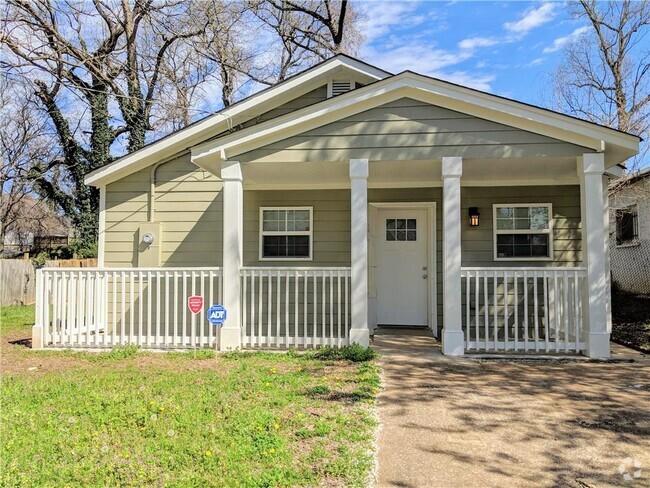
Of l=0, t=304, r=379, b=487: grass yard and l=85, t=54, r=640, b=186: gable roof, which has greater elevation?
l=85, t=54, r=640, b=186: gable roof

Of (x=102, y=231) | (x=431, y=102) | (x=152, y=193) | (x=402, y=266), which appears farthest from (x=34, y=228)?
(x=431, y=102)

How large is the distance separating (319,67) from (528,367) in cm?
574

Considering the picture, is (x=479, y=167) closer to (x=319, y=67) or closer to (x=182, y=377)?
(x=319, y=67)

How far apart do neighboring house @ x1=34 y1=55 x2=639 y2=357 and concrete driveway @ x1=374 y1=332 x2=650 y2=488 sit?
3.27 feet

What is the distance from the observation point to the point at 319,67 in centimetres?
768

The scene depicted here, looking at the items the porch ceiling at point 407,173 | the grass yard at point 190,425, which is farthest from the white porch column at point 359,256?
the grass yard at point 190,425

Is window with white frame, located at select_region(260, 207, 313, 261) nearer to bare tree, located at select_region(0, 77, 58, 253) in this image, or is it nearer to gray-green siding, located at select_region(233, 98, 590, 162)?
gray-green siding, located at select_region(233, 98, 590, 162)

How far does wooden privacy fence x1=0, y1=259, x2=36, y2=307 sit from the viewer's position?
13.8 meters

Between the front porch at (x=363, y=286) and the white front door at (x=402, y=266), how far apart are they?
0.42ft

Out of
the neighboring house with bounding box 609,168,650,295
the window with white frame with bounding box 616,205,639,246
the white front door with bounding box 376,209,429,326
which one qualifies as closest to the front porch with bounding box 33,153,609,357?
the white front door with bounding box 376,209,429,326

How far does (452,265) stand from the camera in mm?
5938

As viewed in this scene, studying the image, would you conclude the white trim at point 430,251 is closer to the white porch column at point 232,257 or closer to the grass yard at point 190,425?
the white porch column at point 232,257
